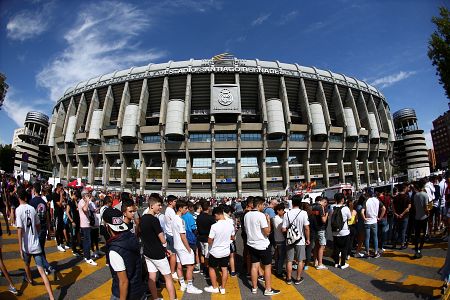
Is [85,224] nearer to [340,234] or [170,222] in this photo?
[170,222]

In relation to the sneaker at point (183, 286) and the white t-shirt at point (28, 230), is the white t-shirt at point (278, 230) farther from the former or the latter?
the white t-shirt at point (28, 230)

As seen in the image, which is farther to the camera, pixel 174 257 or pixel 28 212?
pixel 174 257

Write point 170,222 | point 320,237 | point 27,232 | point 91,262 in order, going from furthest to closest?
1. point 91,262
2. point 320,237
3. point 170,222
4. point 27,232

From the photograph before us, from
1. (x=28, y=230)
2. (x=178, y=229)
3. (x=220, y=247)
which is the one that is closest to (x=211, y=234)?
(x=220, y=247)

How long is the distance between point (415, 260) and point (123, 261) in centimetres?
777

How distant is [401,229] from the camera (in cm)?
770

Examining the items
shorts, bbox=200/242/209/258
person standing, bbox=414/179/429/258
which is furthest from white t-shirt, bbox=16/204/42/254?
person standing, bbox=414/179/429/258

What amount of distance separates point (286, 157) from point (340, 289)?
131ft

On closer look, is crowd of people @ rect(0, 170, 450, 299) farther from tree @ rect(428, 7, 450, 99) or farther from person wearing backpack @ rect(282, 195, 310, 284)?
tree @ rect(428, 7, 450, 99)

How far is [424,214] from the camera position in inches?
257

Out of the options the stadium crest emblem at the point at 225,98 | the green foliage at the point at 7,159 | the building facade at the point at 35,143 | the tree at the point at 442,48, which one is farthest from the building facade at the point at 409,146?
the green foliage at the point at 7,159

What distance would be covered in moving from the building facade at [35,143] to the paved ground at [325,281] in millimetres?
87751

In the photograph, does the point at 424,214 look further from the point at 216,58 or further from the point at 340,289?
the point at 216,58

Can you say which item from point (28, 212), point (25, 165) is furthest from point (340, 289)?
point (25, 165)
